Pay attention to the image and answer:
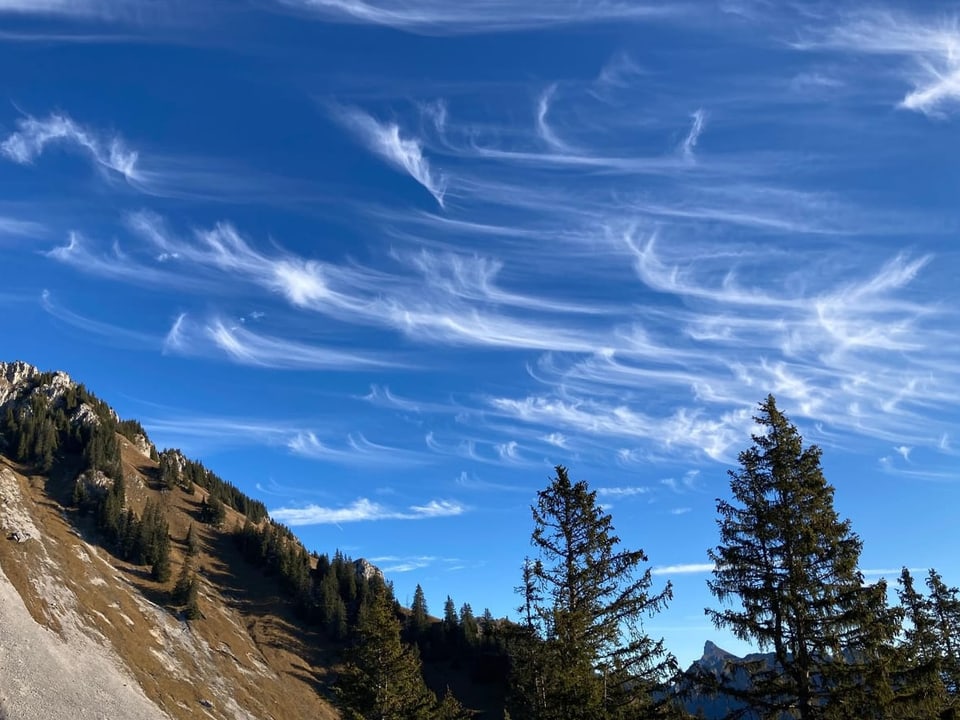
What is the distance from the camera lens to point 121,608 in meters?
89.7

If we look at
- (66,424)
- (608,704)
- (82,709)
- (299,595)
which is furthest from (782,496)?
(66,424)

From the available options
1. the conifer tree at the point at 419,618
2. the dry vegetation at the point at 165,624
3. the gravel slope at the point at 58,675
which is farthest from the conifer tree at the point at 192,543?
the gravel slope at the point at 58,675

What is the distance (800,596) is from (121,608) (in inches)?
3973

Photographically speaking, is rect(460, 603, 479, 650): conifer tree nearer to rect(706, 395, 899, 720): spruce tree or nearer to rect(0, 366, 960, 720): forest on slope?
rect(0, 366, 960, 720): forest on slope

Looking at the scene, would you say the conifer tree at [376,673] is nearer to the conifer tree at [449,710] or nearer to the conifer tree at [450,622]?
the conifer tree at [449,710]

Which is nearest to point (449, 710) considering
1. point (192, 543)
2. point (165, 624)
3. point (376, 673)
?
point (376, 673)

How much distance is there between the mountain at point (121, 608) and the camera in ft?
198

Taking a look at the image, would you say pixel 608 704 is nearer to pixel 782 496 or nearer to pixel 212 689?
pixel 782 496

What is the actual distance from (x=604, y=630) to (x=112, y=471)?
174 metres

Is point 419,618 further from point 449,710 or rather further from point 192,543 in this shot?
point 449,710

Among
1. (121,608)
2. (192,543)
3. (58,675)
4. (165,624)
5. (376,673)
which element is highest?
(192,543)

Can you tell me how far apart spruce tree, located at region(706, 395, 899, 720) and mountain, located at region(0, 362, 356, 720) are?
99.7 ft

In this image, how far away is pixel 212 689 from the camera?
8519 cm

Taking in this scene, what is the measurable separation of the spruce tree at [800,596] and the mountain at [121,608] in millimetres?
30393
